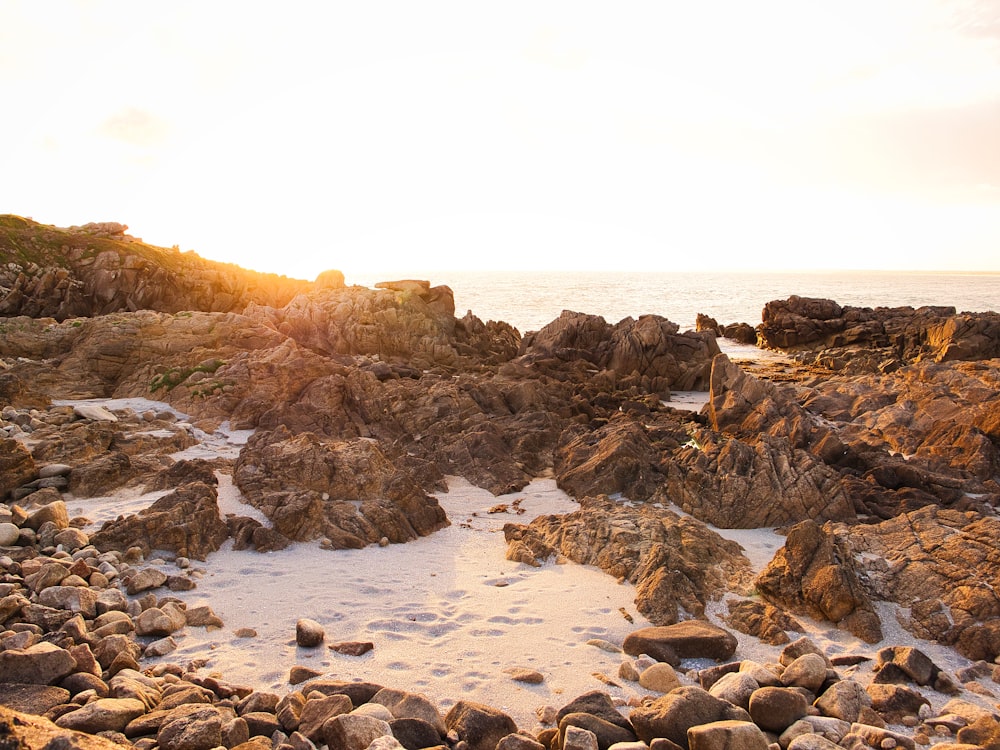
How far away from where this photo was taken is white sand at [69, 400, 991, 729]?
20.2ft

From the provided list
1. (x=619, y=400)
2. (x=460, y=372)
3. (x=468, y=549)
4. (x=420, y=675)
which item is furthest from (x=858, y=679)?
(x=460, y=372)

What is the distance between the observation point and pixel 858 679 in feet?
21.2

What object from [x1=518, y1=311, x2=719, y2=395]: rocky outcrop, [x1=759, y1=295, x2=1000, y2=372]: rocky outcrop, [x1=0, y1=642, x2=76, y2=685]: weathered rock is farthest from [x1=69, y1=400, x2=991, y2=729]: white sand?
[x1=759, y1=295, x2=1000, y2=372]: rocky outcrop

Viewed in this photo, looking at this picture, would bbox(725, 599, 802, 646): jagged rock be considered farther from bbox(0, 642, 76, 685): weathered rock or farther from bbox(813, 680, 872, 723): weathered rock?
bbox(0, 642, 76, 685): weathered rock

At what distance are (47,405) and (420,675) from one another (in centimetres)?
1252

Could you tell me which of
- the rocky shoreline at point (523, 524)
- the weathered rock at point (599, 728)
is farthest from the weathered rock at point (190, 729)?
the weathered rock at point (599, 728)

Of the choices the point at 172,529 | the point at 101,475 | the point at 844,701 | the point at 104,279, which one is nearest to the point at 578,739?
the point at 844,701

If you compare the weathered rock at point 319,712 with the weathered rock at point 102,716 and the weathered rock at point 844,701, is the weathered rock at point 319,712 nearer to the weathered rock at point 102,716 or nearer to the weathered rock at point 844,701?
the weathered rock at point 102,716

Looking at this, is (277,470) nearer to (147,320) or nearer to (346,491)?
(346,491)

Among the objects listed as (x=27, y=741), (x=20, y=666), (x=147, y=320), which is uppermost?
(x=147, y=320)

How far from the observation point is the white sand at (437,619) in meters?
6.15

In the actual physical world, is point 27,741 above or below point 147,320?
below

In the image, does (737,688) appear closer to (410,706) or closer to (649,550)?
(410,706)

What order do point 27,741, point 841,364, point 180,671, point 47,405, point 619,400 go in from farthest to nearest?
point 841,364, point 619,400, point 47,405, point 180,671, point 27,741
